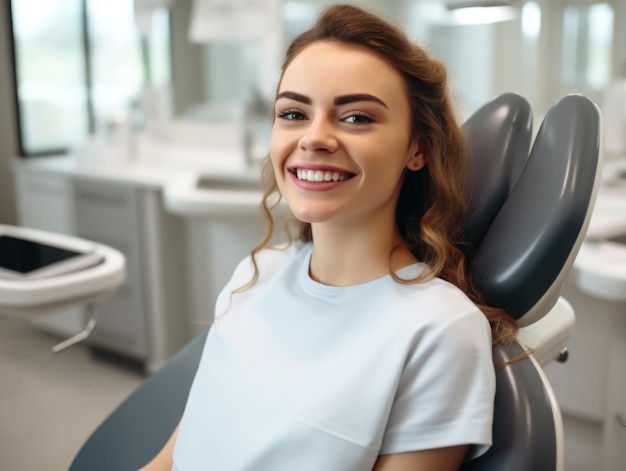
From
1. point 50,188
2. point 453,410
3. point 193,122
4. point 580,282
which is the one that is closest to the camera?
point 453,410

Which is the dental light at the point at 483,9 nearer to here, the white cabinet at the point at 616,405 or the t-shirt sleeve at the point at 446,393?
the white cabinet at the point at 616,405

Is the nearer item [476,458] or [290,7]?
[476,458]

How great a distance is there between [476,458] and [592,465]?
1.39 metres

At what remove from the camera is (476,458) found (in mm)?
813

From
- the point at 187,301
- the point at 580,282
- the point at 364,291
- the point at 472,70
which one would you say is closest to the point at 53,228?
the point at 187,301

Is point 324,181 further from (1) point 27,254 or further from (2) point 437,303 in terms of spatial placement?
(1) point 27,254

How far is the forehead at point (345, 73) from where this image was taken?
871 millimetres

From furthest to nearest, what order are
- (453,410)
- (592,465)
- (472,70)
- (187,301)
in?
(187,301)
(472,70)
(592,465)
(453,410)

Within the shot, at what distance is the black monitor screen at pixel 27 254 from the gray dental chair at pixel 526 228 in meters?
1.00

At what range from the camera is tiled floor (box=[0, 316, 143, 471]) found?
2303mm

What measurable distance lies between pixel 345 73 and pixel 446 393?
39 cm

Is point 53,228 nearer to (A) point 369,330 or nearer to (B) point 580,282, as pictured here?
(B) point 580,282

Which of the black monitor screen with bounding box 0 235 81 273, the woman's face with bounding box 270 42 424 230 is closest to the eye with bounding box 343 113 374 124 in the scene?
the woman's face with bounding box 270 42 424 230

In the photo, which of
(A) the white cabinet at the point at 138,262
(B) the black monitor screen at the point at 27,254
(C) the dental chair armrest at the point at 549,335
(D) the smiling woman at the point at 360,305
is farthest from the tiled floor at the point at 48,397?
(C) the dental chair armrest at the point at 549,335
